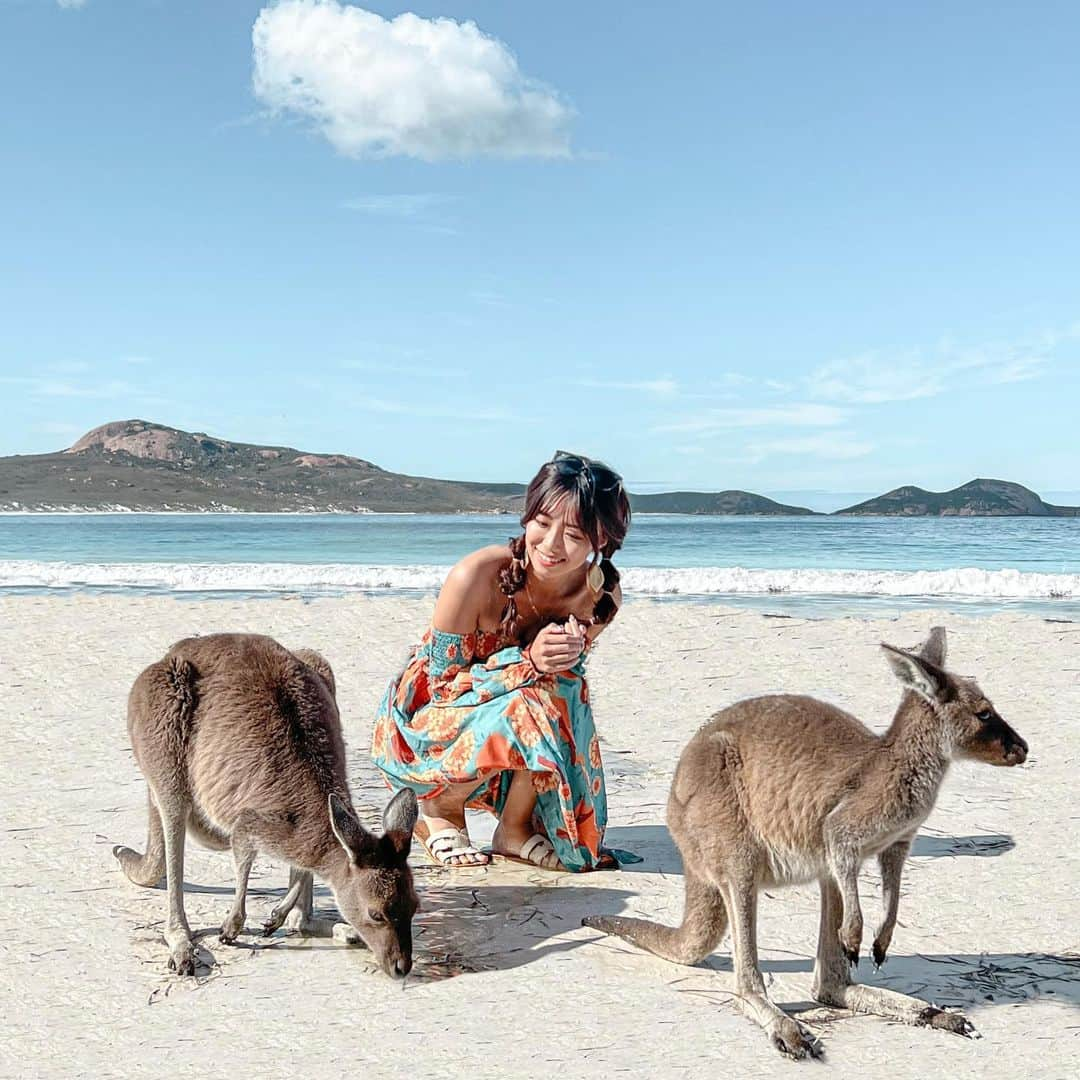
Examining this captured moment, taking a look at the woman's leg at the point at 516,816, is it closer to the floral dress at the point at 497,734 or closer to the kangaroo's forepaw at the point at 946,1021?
the floral dress at the point at 497,734

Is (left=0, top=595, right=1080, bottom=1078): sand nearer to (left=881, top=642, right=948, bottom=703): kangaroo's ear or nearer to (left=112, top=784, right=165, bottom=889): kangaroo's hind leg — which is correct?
(left=112, top=784, right=165, bottom=889): kangaroo's hind leg

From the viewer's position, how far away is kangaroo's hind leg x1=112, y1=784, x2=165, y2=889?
3.97 meters

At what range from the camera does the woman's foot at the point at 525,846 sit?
4449 millimetres

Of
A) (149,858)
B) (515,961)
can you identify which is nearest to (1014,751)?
(515,961)

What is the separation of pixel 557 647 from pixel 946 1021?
1795mm

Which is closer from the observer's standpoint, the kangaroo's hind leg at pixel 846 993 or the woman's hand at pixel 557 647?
the kangaroo's hind leg at pixel 846 993

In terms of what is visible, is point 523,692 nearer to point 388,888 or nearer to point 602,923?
point 602,923

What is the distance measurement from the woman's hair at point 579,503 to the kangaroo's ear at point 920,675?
5.01 feet

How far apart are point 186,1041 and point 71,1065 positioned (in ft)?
0.92

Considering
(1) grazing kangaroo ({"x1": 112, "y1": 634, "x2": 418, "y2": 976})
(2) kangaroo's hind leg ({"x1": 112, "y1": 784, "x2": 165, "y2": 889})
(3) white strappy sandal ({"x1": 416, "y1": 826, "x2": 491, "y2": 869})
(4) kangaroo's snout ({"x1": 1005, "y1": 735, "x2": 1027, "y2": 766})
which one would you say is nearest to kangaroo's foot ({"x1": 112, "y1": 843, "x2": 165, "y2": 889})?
(2) kangaroo's hind leg ({"x1": 112, "y1": 784, "x2": 165, "y2": 889})

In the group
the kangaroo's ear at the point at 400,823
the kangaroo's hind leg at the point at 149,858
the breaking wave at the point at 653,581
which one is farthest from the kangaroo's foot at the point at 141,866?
the breaking wave at the point at 653,581

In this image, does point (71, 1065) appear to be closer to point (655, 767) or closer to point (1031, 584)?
point (655, 767)

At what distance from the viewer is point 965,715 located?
9.79 ft

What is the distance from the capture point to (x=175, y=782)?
349 centimetres
